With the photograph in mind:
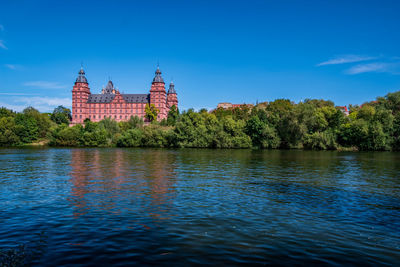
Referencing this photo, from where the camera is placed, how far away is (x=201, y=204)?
14.8 meters

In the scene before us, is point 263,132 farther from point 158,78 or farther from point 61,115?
point 61,115

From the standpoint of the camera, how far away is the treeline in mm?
77781

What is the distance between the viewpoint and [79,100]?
6855 inches

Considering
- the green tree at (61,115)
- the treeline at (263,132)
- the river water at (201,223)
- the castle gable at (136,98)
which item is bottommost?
the river water at (201,223)

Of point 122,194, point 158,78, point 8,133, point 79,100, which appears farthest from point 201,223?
point 79,100

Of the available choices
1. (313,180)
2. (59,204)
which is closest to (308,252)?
(59,204)

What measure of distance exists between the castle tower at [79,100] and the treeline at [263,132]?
70.1 m

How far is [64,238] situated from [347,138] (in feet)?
276

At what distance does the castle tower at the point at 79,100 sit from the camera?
571 ft

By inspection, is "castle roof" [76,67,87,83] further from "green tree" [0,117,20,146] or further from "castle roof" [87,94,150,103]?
"green tree" [0,117,20,146]

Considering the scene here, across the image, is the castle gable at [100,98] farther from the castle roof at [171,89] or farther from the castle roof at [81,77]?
the castle roof at [171,89]

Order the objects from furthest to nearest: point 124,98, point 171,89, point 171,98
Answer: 1. point 171,89
2. point 171,98
3. point 124,98

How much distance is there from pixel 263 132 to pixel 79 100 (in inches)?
5007

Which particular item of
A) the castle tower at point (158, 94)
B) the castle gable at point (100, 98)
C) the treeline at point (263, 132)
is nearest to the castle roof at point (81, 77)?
the castle gable at point (100, 98)
